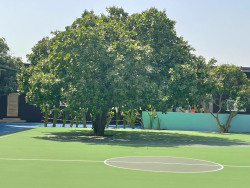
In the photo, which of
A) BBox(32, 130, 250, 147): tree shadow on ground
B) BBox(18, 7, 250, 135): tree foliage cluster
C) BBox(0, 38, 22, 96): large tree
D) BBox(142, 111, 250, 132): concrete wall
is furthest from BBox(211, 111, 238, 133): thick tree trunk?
BBox(0, 38, 22, 96): large tree

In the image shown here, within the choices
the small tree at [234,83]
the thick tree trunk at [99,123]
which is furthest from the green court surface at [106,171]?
the small tree at [234,83]

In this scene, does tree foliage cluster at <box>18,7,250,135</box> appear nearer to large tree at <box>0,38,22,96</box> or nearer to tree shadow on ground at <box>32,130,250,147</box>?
tree shadow on ground at <box>32,130,250,147</box>

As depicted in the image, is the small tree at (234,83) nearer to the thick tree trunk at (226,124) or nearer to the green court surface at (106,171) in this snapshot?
the thick tree trunk at (226,124)

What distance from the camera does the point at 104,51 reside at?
23.3m

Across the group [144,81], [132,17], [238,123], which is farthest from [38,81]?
[238,123]

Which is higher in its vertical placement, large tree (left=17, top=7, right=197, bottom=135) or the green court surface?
large tree (left=17, top=7, right=197, bottom=135)

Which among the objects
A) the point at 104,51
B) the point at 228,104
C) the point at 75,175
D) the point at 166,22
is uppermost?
the point at 166,22

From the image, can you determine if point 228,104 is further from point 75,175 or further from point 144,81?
point 75,175

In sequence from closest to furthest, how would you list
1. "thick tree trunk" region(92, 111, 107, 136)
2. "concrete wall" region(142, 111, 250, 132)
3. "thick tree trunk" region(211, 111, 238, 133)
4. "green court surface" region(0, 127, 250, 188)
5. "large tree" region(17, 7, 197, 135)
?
"green court surface" region(0, 127, 250, 188)
"large tree" region(17, 7, 197, 135)
"thick tree trunk" region(92, 111, 107, 136)
"thick tree trunk" region(211, 111, 238, 133)
"concrete wall" region(142, 111, 250, 132)

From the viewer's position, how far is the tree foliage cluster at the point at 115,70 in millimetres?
22516

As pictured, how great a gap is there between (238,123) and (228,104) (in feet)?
9.83

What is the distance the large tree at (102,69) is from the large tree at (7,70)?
45.7ft

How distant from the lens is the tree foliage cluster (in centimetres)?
2252

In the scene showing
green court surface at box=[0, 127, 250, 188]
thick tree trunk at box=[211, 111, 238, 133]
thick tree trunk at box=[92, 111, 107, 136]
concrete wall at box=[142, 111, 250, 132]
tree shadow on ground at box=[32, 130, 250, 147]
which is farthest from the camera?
concrete wall at box=[142, 111, 250, 132]
